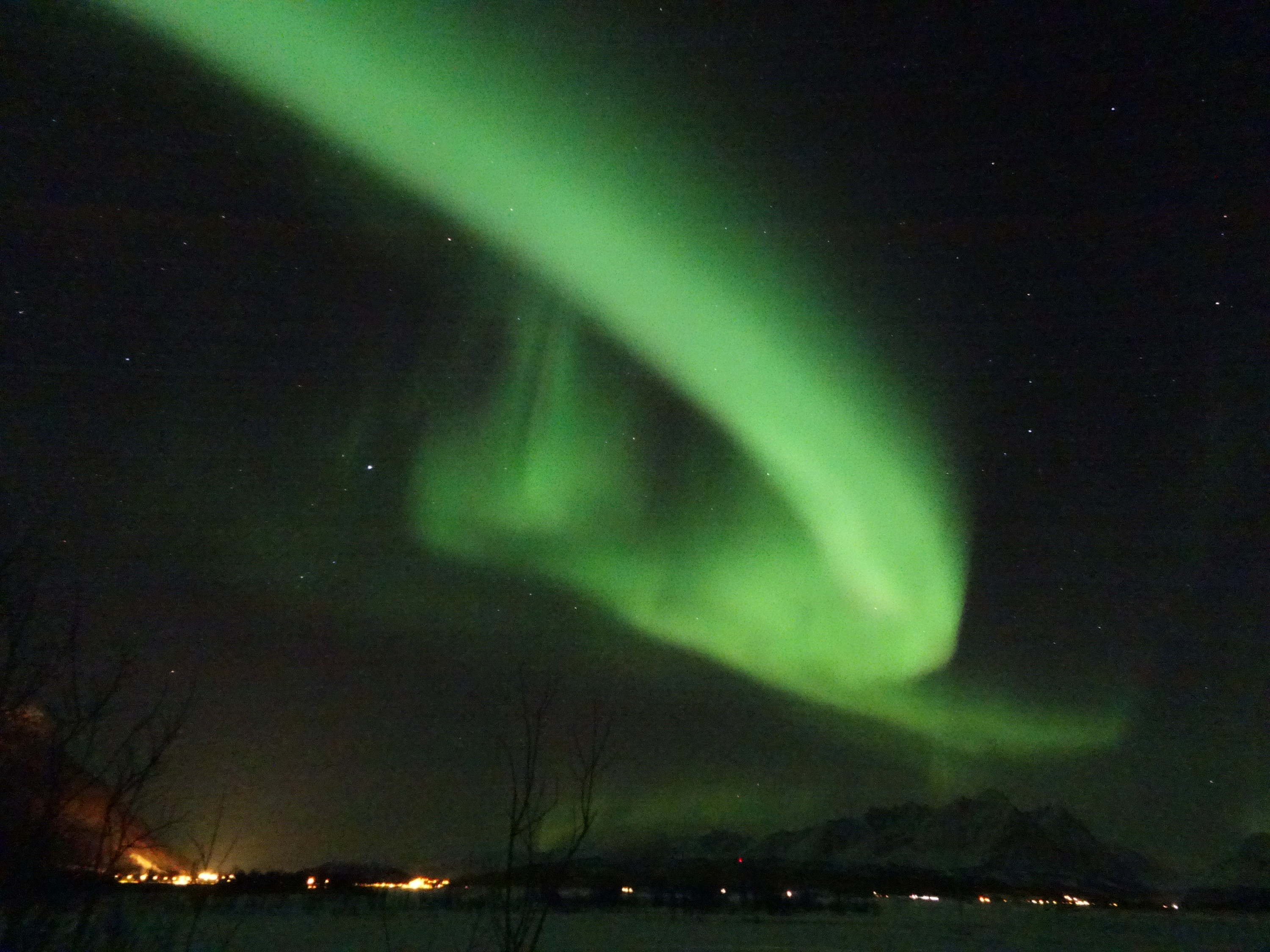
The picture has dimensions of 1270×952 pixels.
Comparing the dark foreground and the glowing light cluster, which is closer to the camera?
the dark foreground

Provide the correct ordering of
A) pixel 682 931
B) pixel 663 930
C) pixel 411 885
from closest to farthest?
pixel 682 931 → pixel 663 930 → pixel 411 885

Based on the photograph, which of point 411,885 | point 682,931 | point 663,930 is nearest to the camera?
point 682,931

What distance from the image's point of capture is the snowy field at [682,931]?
98.8 feet

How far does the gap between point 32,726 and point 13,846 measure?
40.7 inches

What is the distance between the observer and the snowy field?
98.8ft

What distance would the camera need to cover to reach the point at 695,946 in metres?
32.6

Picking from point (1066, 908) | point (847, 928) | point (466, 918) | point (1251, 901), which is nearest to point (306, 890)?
point (466, 918)

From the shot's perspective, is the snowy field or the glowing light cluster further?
the glowing light cluster

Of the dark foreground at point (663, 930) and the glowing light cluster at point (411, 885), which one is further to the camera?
the glowing light cluster at point (411, 885)

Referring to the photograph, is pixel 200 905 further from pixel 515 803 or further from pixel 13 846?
pixel 515 803

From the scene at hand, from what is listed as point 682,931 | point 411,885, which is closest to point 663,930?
point 682,931

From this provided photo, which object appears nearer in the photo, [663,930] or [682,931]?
[682,931]

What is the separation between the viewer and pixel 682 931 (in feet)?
132

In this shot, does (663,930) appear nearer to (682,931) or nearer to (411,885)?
(682,931)
